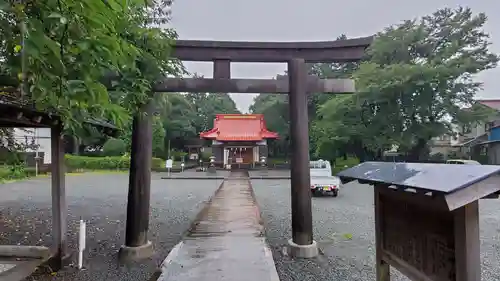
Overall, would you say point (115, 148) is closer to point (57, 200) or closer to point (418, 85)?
point (418, 85)

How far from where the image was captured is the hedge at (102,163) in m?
27.9

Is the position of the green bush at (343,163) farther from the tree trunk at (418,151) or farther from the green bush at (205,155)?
the green bush at (205,155)

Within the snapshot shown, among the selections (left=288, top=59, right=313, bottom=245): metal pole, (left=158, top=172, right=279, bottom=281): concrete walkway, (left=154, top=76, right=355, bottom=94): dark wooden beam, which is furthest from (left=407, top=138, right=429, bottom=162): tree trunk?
(left=288, top=59, right=313, bottom=245): metal pole

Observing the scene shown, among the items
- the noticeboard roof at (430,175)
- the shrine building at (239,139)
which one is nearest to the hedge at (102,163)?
the shrine building at (239,139)

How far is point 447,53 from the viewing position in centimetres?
2034

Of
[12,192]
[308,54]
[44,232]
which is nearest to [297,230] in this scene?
[308,54]

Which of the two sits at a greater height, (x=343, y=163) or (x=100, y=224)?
(x=343, y=163)

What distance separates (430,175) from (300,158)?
128 inches

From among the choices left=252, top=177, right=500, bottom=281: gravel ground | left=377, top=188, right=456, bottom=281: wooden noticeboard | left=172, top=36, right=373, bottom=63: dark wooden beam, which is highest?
left=172, top=36, right=373, bottom=63: dark wooden beam

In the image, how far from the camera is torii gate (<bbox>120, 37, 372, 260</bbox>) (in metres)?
5.18

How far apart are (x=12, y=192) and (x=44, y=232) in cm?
946

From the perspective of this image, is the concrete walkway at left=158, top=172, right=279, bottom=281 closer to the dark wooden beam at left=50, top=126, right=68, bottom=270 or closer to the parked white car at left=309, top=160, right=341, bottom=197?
the dark wooden beam at left=50, top=126, right=68, bottom=270

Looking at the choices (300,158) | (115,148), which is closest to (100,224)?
(300,158)

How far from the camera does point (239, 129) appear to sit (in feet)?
102
